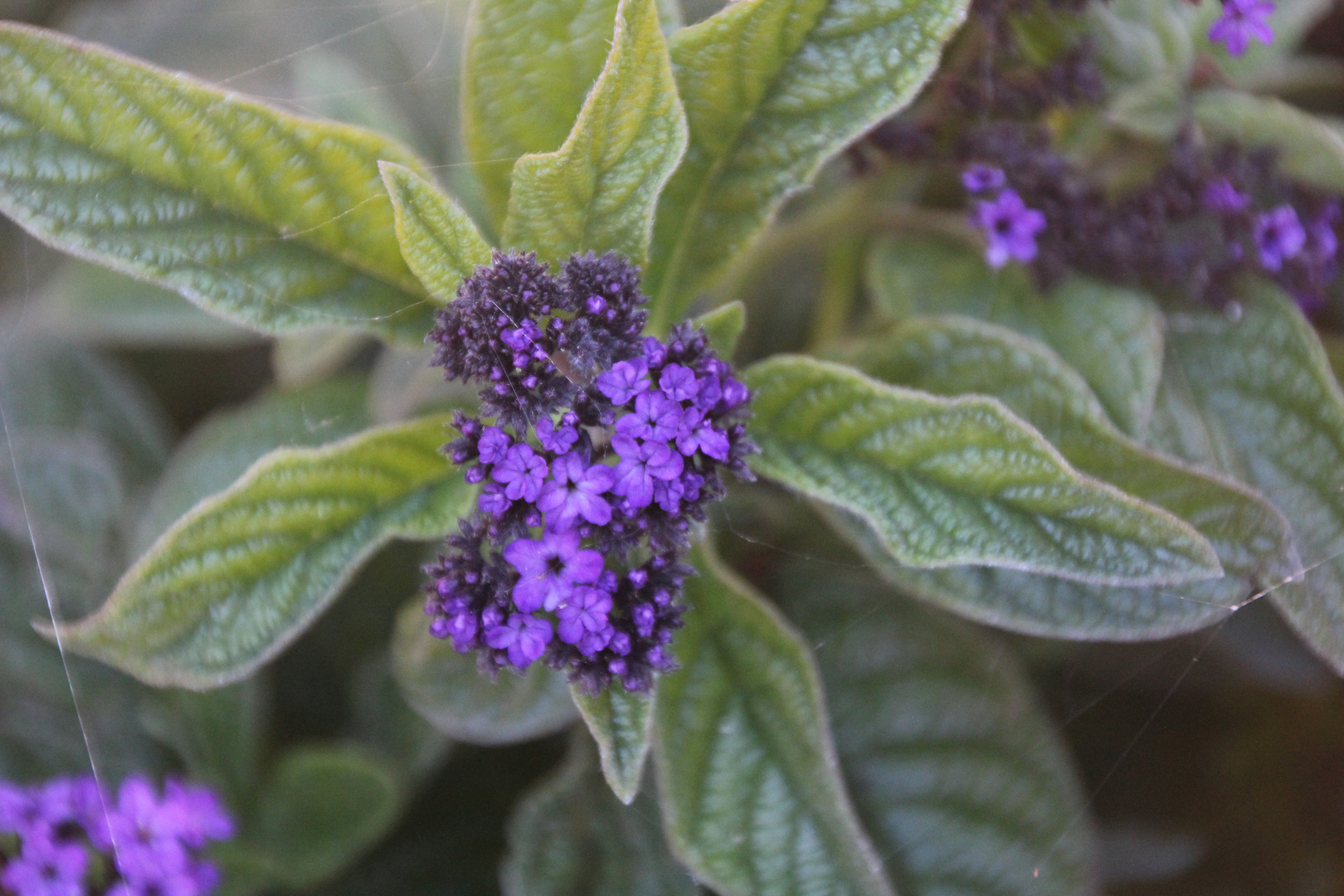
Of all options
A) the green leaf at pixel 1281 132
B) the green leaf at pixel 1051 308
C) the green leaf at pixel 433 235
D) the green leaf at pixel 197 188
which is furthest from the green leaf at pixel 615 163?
the green leaf at pixel 1281 132

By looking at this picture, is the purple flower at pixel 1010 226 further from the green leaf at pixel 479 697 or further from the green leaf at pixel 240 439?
the green leaf at pixel 240 439

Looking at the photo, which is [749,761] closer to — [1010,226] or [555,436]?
[555,436]

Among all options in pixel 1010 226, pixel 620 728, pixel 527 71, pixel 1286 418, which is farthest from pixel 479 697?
pixel 1286 418

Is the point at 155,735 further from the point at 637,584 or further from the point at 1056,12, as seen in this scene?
the point at 1056,12

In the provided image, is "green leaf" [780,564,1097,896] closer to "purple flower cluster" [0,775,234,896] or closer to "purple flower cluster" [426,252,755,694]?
"purple flower cluster" [426,252,755,694]

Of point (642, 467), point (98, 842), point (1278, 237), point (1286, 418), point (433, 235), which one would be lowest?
point (98, 842)

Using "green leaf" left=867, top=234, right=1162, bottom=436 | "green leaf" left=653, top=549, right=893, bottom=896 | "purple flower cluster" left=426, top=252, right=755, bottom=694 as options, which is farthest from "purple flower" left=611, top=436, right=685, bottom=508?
"green leaf" left=867, top=234, right=1162, bottom=436

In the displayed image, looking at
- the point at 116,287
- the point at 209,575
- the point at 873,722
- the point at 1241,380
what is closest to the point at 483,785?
the point at 873,722
